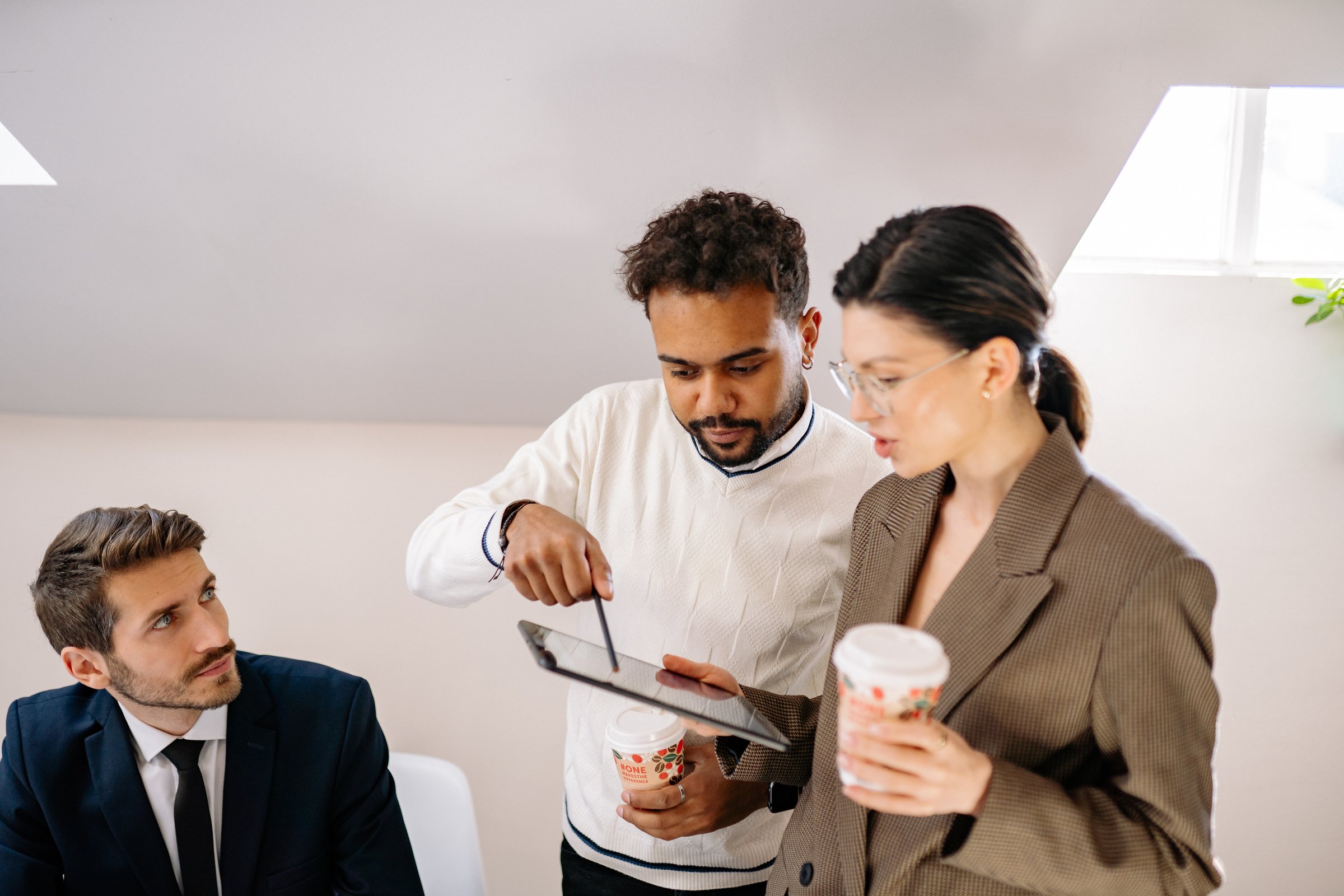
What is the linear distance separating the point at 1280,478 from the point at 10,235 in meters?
3.23

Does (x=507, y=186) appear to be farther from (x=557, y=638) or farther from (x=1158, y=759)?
(x=1158, y=759)

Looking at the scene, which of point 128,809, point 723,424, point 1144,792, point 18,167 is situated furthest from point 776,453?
point 18,167

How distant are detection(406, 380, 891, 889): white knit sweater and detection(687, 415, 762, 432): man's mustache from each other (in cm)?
9

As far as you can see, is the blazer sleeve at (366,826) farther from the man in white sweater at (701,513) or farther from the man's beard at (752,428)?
the man's beard at (752,428)

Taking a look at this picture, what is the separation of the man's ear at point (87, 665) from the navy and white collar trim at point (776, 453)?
42.2 inches

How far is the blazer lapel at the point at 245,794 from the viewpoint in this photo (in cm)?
159

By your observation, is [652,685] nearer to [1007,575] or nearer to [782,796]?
[782,796]

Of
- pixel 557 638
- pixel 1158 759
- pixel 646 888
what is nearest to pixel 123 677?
pixel 557 638

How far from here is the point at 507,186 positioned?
2.01m

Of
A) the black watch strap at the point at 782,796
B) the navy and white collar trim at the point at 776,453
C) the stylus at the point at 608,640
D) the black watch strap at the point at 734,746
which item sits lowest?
the black watch strap at the point at 782,796

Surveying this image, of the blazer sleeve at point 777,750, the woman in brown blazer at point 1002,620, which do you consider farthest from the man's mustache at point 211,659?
the woman in brown blazer at point 1002,620

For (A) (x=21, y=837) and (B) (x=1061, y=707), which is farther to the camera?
(A) (x=21, y=837)

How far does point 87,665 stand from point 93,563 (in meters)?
0.18

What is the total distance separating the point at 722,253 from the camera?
1.44 meters
